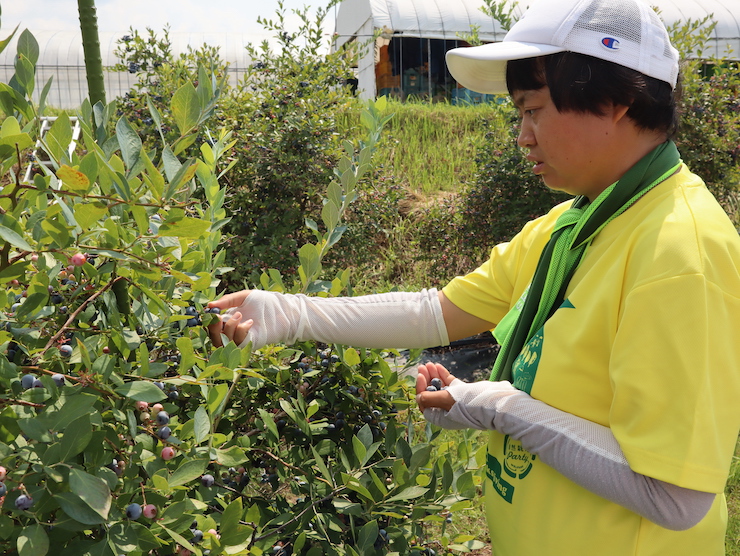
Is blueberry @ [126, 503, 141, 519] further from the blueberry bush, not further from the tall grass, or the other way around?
the tall grass

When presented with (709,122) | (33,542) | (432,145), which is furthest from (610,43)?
(432,145)

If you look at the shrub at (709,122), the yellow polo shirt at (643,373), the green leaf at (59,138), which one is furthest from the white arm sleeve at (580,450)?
the shrub at (709,122)

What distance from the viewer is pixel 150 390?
33.6 inches

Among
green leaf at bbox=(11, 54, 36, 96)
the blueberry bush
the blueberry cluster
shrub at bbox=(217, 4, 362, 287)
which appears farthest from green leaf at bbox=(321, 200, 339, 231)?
shrub at bbox=(217, 4, 362, 287)

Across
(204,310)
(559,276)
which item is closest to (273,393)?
(204,310)

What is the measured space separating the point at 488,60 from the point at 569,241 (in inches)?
14.3

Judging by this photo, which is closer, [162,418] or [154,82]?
[162,418]

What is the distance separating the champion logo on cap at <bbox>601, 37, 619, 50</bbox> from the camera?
3.47 ft

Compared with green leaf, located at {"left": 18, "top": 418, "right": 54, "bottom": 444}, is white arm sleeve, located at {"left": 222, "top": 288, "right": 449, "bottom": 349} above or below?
below

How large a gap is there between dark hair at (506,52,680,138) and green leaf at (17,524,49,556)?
0.96 metres

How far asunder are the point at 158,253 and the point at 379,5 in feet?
47.1

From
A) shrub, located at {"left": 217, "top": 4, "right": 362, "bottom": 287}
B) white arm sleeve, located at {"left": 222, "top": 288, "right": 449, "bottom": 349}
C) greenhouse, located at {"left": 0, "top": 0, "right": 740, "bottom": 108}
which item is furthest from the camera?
greenhouse, located at {"left": 0, "top": 0, "right": 740, "bottom": 108}

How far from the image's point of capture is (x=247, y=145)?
15.2ft

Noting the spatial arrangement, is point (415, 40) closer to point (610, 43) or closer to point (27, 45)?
point (610, 43)
